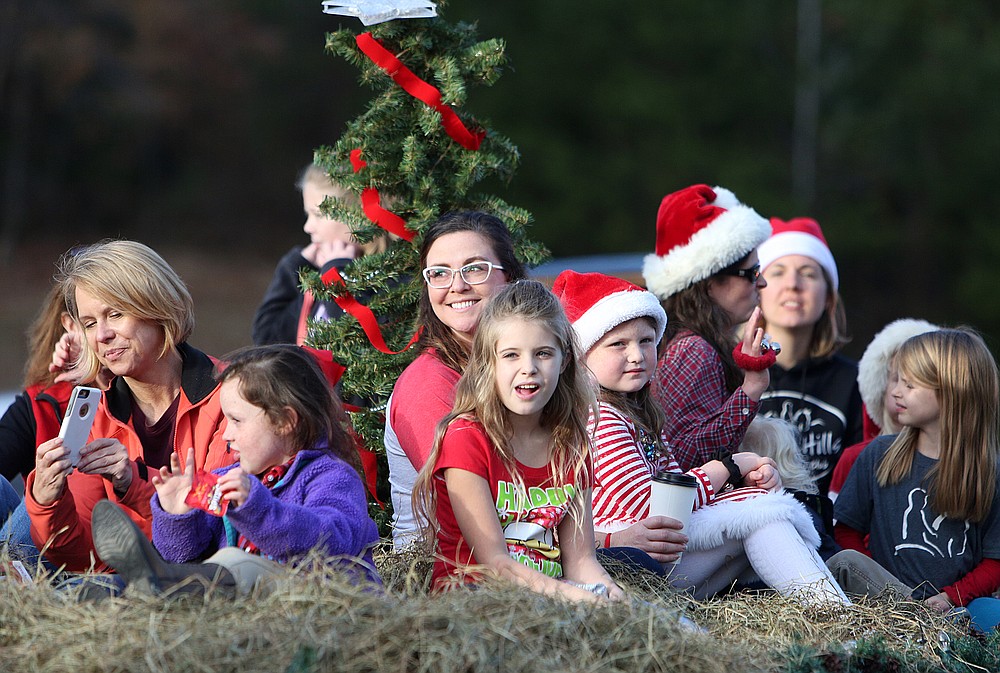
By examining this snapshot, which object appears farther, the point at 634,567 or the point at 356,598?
the point at 634,567

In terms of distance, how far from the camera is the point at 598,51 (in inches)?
843

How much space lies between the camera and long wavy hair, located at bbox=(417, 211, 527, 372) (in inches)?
166

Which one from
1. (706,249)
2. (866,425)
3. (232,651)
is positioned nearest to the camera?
(232,651)

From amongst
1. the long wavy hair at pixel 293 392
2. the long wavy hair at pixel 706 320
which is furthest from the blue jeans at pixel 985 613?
the long wavy hair at pixel 293 392

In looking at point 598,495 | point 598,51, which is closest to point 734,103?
point 598,51

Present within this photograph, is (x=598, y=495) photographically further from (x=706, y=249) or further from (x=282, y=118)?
(x=282, y=118)

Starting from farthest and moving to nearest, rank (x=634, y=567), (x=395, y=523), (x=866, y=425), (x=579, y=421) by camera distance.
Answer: (x=866, y=425), (x=395, y=523), (x=634, y=567), (x=579, y=421)

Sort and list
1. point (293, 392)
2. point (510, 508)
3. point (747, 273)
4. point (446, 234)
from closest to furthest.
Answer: point (293, 392) → point (510, 508) → point (446, 234) → point (747, 273)

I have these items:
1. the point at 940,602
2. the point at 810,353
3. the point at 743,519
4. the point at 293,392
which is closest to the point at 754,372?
the point at 743,519

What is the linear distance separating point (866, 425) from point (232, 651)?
3.81 meters

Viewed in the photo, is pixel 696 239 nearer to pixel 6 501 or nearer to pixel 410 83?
pixel 410 83

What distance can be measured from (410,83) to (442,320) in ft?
3.82

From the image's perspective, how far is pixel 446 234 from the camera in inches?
169

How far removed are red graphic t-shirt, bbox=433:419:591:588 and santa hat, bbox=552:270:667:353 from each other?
658mm
